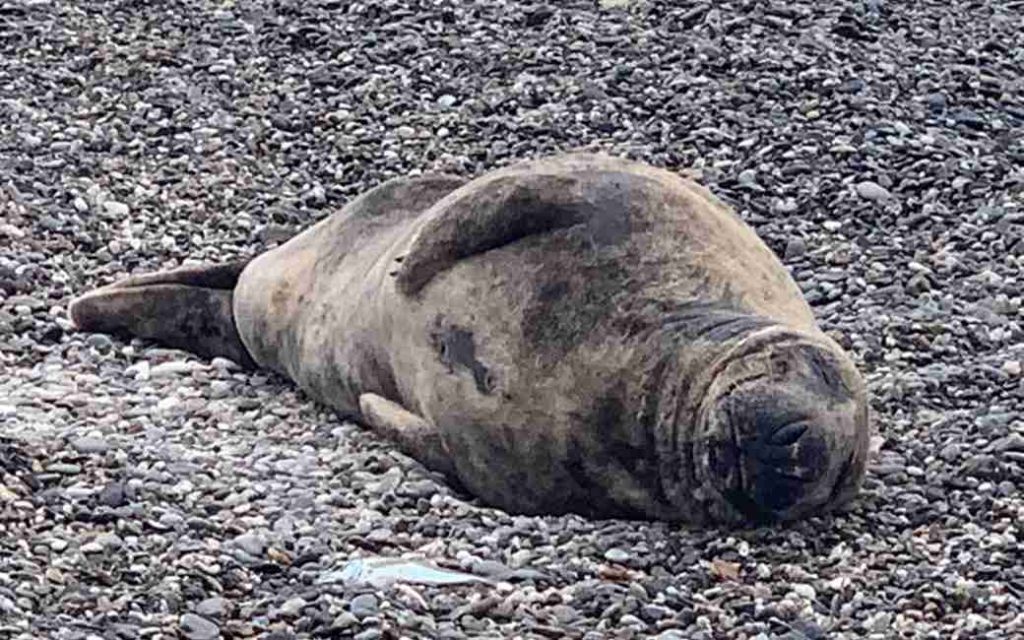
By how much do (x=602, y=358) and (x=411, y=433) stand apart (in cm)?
61

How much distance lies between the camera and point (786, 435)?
17.4 ft

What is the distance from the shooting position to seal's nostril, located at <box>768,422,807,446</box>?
5.29 metres

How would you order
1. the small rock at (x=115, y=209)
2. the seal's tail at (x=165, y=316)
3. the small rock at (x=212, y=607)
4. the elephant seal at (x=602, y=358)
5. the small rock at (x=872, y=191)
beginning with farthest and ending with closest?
the small rock at (x=115, y=209), the small rock at (x=872, y=191), the seal's tail at (x=165, y=316), the elephant seal at (x=602, y=358), the small rock at (x=212, y=607)

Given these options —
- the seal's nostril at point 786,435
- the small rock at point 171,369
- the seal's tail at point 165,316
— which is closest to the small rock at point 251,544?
the seal's nostril at point 786,435

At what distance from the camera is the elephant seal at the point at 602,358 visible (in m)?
5.42

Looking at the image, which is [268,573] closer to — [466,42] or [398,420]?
[398,420]

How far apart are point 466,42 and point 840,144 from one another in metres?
1.95

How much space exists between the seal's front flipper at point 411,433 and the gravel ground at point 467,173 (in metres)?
0.05

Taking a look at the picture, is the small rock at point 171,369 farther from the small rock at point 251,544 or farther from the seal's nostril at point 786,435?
the seal's nostril at point 786,435

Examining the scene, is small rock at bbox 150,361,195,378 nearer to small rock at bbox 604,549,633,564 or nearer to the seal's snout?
small rock at bbox 604,549,633,564

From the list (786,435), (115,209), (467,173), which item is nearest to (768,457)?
(786,435)

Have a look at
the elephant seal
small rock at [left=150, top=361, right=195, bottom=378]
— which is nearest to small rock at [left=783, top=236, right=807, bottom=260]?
the elephant seal

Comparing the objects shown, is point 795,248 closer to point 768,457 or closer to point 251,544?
point 768,457

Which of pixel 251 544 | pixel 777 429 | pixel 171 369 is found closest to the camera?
pixel 777 429
